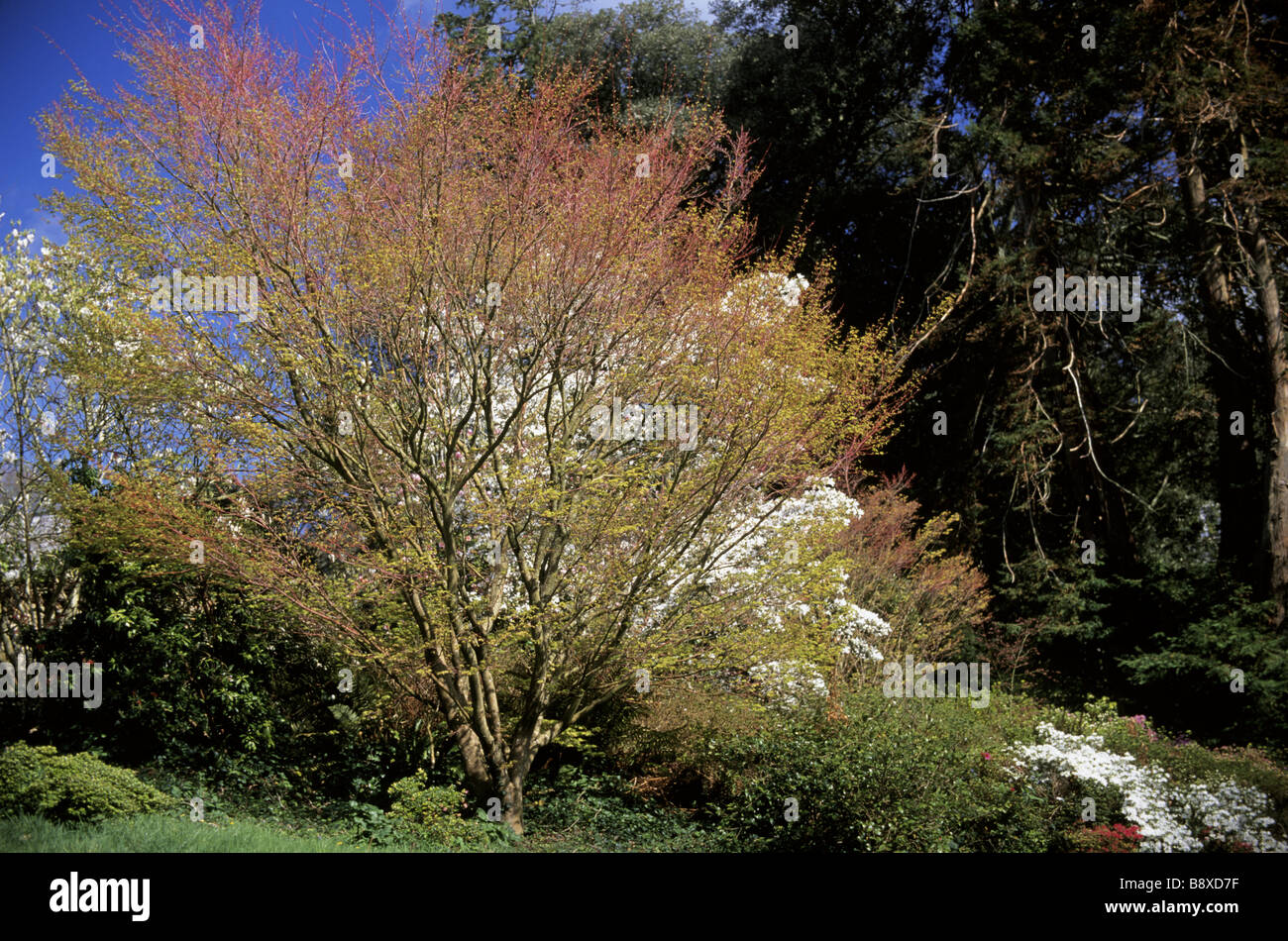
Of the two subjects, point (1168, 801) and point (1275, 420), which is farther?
point (1275, 420)

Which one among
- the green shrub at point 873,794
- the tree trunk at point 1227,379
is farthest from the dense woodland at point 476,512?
the tree trunk at point 1227,379

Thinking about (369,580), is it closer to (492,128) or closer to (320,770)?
(320,770)

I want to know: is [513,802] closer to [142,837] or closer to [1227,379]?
[142,837]

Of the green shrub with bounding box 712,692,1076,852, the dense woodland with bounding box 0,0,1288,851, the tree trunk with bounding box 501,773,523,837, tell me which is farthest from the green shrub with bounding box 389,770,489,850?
the green shrub with bounding box 712,692,1076,852

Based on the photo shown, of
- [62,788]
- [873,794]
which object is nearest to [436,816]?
[62,788]

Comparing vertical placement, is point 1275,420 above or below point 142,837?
above

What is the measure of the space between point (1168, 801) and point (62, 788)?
7.89 metres

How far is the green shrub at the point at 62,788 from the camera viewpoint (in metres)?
5.46

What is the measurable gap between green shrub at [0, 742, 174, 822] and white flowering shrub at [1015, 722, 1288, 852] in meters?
6.80

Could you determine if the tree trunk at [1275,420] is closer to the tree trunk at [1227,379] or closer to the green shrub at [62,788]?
the tree trunk at [1227,379]

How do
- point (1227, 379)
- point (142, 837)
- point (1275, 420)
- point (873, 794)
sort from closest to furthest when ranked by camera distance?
point (142, 837)
point (873, 794)
point (1275, 420)
point (1227, 379)

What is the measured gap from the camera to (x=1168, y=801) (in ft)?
22.5

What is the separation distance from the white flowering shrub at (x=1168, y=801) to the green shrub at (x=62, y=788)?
6800 mm
